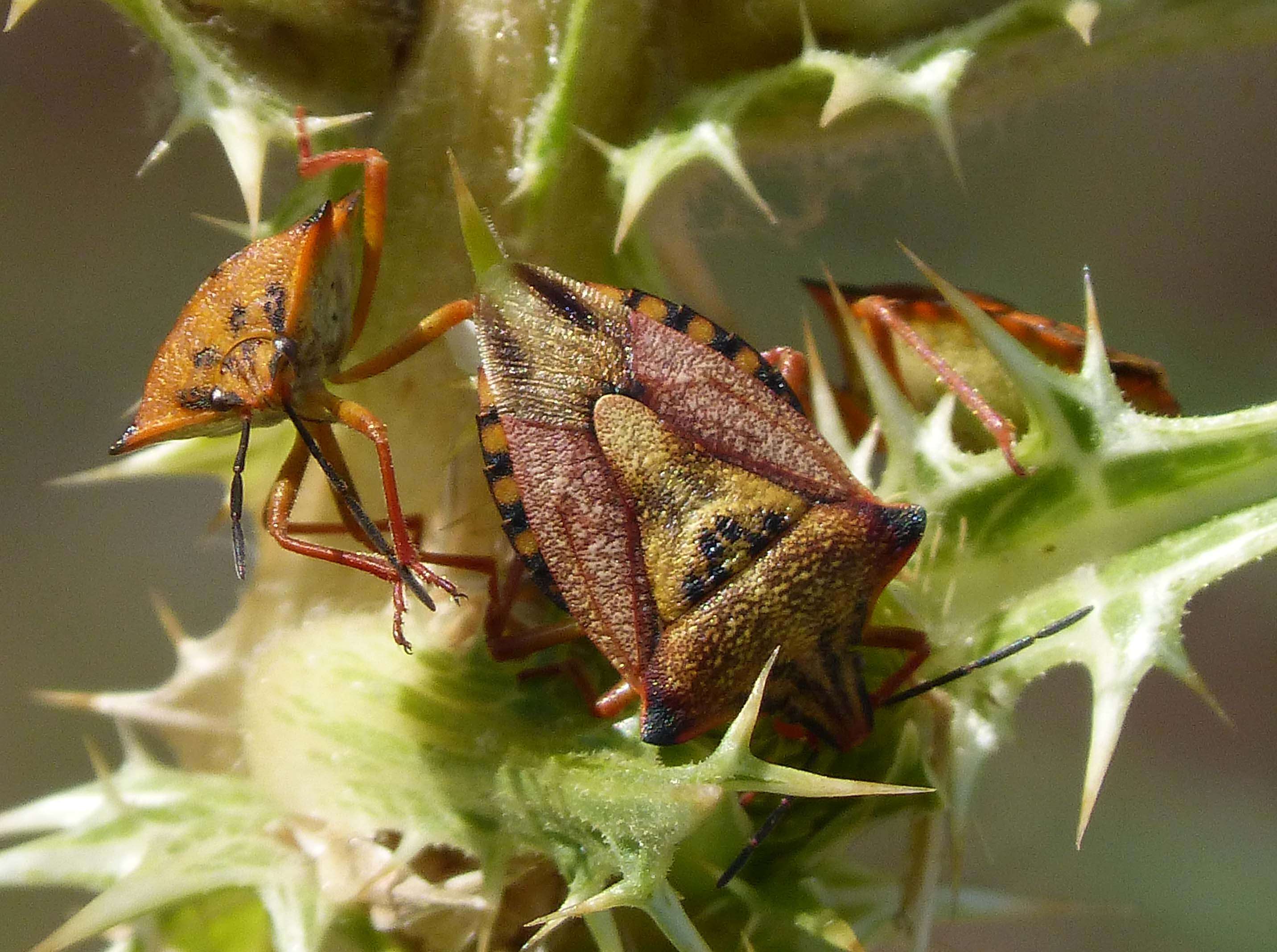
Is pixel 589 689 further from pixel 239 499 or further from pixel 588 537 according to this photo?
pixel 239 499

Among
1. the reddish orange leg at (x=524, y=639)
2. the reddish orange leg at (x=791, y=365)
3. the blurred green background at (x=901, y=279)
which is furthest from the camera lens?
the blurred green background at (x=901, y=279)

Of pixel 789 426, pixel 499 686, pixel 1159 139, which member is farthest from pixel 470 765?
pixel 1159 139

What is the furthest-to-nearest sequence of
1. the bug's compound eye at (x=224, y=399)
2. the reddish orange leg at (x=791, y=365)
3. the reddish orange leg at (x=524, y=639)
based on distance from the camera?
the reddish orange leg at (x=791, y=365) → the reddish orange leg at (x=524, y=639) → the bug's compound eye at (x=224, y=399)

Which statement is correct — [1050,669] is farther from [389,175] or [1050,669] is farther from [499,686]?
[389,175]

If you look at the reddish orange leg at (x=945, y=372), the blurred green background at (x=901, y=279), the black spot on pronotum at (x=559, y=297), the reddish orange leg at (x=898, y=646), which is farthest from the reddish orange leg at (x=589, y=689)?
the blurred green background at (x=901, y=279)

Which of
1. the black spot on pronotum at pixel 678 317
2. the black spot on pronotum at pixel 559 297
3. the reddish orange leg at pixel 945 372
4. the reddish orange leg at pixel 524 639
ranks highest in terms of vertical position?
the black spot on pronotum at pixel 559 297

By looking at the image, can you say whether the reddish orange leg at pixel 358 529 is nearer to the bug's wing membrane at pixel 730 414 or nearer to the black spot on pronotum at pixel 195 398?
the black spot on pronotum at pixel 195 398

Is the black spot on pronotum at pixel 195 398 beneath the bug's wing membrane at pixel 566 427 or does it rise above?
above
